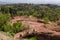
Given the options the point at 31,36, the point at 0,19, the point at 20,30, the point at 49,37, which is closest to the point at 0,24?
the point at 0,19

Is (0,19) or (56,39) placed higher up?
(0,19)

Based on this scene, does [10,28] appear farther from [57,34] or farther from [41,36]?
[57,34]

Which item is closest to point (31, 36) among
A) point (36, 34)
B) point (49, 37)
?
point (36, 34)

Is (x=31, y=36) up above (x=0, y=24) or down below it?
below

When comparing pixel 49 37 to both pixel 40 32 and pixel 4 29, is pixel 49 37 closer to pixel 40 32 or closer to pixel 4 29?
pixel 40 32

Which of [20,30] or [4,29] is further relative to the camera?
[20,30]

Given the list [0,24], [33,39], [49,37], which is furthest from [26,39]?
[0,24]

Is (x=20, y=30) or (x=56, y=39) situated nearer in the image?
(x=56, y=39)
